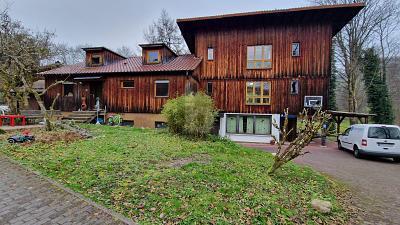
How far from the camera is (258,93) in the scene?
1755cm

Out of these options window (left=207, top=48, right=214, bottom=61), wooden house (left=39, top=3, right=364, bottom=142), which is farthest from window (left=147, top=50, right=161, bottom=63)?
window (left=207, top=48, right=214, bottom=61)

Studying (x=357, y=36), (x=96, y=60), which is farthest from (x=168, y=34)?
(x=357, y=36)

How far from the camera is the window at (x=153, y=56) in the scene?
18.8m

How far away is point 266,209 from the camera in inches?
161

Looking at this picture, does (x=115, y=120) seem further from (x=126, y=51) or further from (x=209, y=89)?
(x=126, y=51)

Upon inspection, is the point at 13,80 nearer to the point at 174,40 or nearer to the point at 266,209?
the point at 174,40

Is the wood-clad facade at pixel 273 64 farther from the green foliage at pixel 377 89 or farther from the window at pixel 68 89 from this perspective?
the green foliage at pixel 377 89

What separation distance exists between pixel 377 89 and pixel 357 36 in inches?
267

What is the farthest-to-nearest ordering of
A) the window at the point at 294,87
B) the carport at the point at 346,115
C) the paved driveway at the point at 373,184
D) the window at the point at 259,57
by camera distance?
the window at the point at 259,57 → the window at the point at 294,87 → the carport at the point at 346,115 → the paved driveway at the point at 373,184

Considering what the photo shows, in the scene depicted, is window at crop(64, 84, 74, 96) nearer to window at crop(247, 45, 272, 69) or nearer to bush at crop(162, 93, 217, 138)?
bush at crop(162, 93, 217, 138)

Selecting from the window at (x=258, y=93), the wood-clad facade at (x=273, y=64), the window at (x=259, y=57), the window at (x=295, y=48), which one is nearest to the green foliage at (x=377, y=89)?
the wood-clad facade at (x=273, y=64)

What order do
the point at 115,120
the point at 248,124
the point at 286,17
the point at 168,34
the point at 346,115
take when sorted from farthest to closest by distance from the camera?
the point at 168,34
the point at 248,124
the point at 115,120
the point at 286,17
the point at 346,115

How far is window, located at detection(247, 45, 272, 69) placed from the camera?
683 inches

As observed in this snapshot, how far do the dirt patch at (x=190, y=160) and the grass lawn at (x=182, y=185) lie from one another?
0.03m
